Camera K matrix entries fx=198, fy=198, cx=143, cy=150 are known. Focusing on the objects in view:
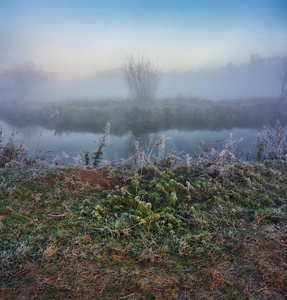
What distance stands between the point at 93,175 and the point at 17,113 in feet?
73.9

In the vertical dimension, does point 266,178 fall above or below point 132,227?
above

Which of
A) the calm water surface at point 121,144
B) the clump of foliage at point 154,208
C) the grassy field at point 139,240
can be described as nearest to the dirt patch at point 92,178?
the grassy field at point 139,240

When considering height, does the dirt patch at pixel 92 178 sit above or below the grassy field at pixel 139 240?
above

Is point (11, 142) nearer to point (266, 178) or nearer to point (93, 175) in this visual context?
point (93, 175)

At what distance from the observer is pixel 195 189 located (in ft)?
9.47

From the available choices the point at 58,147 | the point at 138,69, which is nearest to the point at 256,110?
the point at 138,69

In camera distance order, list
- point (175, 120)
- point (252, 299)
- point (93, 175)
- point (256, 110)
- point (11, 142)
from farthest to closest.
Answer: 1. point (256, 110)
2. point (175, 120)
3. point (11, 142)
4. point (93, 175)
5. point (252, 299)

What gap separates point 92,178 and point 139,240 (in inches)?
61.9

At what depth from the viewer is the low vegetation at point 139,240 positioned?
1498mm

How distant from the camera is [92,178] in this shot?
3256 mm

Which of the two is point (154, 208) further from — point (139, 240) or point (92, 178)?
point (92, 178)

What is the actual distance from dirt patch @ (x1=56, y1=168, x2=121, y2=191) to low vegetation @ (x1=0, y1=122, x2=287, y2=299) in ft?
0.09

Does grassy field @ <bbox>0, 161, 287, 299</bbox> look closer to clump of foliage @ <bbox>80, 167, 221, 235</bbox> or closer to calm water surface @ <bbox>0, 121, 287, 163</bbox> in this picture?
clump of foliage @ <bbox>80, 167, 221, 235</bbox>

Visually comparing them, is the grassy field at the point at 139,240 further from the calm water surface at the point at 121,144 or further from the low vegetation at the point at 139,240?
the calm water surface at the point at 121,144
